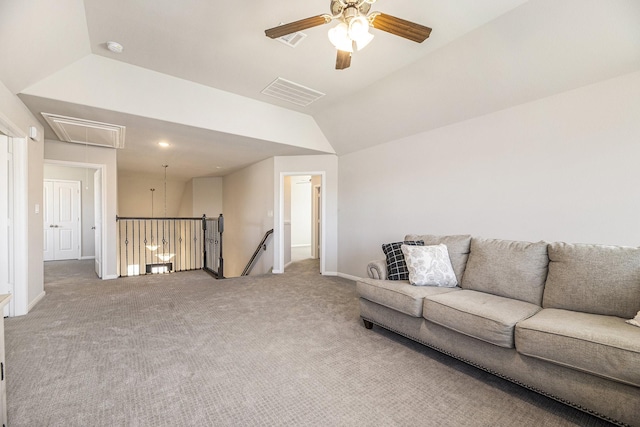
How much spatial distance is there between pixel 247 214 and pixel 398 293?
17.3 feet

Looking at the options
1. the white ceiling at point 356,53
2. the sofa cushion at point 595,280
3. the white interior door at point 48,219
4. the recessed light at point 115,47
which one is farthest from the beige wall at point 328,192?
the white interior door at point 48,219

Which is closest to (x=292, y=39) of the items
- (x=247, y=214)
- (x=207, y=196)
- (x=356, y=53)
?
(x=356, y=53)

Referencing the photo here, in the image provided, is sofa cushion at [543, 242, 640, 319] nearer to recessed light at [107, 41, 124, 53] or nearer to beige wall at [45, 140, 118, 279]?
recessed light at [107, 41, 124, 53]

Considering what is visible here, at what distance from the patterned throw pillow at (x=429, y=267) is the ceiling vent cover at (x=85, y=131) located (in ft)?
13.2

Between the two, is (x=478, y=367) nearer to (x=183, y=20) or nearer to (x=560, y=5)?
(x=560, y=5)

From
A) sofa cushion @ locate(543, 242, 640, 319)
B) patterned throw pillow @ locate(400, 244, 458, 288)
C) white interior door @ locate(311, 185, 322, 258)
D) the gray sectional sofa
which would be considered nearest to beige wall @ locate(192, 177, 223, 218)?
white interior door @ locate(311, 185, 322, 258)

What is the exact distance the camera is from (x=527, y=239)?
9.63ft

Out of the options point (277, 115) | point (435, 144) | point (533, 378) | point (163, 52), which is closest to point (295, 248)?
point (277, 115)

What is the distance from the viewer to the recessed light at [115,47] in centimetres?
276

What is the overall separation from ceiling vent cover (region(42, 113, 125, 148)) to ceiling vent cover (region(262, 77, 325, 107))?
2.08 m

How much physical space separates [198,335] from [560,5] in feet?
13.3

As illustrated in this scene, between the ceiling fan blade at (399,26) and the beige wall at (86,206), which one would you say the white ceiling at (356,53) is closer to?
the ceiling fan blade at (399,26)

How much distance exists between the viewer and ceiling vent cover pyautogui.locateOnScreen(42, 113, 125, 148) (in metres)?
3.47

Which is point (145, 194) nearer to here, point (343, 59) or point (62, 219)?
point (62, 219)
